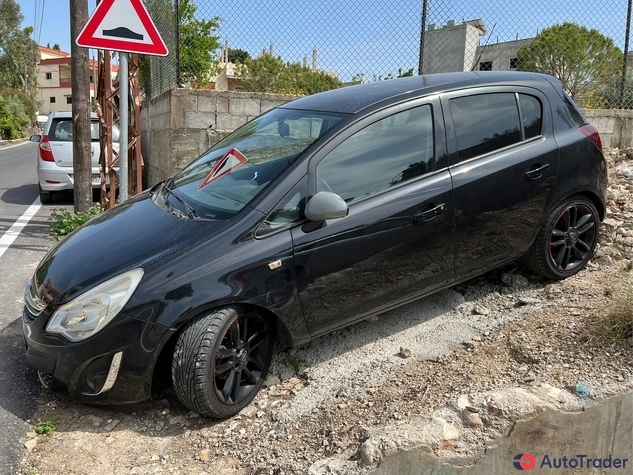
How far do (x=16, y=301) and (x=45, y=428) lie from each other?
211cm

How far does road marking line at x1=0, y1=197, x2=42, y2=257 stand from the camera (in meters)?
6.82

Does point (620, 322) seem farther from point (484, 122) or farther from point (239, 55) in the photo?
point (239, 55)

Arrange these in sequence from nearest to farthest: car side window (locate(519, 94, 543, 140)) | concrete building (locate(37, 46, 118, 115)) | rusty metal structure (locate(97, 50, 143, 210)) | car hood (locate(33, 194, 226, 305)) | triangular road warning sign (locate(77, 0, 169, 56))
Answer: car hood (locate(33, 194, 226, 305)) → car side window (locate(519, 94, 543, 140)) → triangular road warning sign (locate(77, 0, 169, 56)) → rusty metal structure (locate(97, 50, 143, 210)) → concrete building (locate(37, 46, 118, 115))

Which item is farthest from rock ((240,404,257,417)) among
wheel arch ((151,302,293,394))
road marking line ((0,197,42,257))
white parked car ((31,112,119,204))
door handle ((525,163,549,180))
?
white parked car ((31,112,119,204))

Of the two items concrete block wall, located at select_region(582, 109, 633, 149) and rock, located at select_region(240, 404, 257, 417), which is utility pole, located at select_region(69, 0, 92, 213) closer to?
rock, located at select_region(240, 404, 257, 417)

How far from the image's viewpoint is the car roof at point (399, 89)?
367 cm

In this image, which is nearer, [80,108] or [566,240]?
[566,240]

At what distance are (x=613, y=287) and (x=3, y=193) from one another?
11078 millimetres

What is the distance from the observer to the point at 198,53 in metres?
8.62

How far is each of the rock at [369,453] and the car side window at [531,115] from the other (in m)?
2.44

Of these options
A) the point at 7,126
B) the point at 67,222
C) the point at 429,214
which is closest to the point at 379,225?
the point at 429,214

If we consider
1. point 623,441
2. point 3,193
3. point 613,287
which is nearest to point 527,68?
point 613,287

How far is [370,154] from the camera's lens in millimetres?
3494

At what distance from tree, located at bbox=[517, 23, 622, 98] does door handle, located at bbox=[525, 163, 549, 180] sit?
538 centimetres
